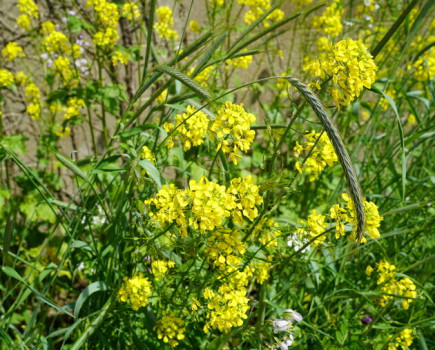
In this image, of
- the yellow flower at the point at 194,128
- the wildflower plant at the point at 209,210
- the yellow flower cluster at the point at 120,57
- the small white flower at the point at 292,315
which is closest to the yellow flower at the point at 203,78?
the wildflower plant at the point at 209,210

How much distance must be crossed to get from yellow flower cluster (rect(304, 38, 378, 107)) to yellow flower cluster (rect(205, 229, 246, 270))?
0.48 meters

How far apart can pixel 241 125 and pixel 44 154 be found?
2.15m

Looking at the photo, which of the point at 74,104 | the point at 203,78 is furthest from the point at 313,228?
the point at 74,104

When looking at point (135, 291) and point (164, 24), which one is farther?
point (164, 24)

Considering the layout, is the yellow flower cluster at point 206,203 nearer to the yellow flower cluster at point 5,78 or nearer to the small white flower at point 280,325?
the small white flower at point 280,325

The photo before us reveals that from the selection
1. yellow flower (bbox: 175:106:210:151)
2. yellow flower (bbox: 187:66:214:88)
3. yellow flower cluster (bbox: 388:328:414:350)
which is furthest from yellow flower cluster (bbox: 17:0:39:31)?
yellow flower cluster (bbox: 388:328:414:350)

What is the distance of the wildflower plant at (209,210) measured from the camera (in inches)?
47.2

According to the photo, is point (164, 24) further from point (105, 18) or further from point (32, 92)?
point (32, 92)

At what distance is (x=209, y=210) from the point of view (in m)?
1.10

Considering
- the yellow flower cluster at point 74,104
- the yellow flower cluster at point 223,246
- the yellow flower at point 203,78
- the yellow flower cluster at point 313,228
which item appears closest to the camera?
the yellow flower cluster at point 223,246

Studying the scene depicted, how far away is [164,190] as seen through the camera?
1.22 meters

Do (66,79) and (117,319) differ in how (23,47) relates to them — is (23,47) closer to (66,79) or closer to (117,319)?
(66,79)

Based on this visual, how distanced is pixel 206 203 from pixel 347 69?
51cm

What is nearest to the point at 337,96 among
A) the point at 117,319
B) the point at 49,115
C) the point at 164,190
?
the point at 164,190
